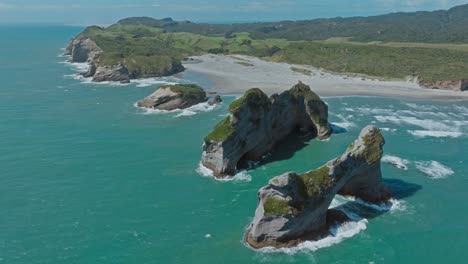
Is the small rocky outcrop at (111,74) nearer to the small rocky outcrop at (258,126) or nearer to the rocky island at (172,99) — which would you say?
the rocky island at (172,99)

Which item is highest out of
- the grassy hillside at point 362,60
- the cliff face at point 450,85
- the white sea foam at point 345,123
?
the grassy hillside at point 362,60

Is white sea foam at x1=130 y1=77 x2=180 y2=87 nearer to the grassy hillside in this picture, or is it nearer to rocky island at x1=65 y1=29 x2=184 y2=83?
rocky island at x1=65 y1=29 x2=184 y2=83

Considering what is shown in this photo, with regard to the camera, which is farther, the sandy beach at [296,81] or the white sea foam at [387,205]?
the sandy beach at [296,81]

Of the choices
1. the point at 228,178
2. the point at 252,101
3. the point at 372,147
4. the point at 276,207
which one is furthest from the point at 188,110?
the point at 276,207

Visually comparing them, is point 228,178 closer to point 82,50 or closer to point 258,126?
point 258,126

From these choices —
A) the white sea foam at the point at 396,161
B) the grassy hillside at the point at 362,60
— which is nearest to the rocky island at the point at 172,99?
the grassy hillside at the point at 362,60

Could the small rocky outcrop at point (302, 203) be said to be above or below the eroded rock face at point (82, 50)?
below
